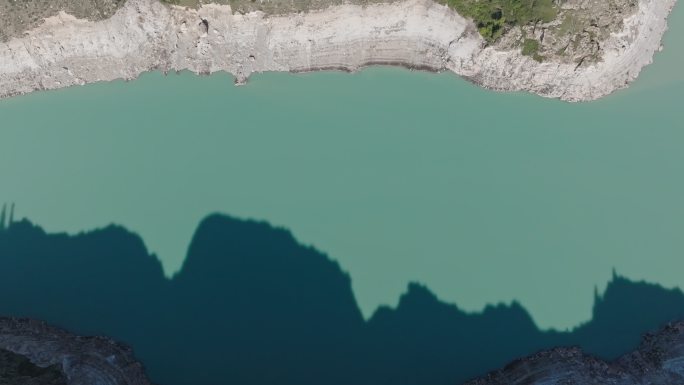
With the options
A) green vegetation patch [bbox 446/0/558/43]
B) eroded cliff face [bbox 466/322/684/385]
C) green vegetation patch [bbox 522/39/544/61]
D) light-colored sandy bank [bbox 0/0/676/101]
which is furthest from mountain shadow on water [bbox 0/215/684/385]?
green vegetation patch [bbox 446/0/558/43]

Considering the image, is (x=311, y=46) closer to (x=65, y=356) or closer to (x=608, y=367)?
(x=65, y=356)

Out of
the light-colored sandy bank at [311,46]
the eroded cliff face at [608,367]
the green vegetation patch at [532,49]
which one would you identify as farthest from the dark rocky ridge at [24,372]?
the green vegetation patch at [532,49]

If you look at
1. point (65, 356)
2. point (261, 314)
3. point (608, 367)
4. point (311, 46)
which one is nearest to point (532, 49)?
point (311, 46)

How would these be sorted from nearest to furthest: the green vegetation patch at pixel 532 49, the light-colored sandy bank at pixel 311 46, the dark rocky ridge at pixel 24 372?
the dark rocky ridge at pixel 24 372 → the green vegetation patch at pixel 532 49 → the light-colored sandy bank at pixel 311 46

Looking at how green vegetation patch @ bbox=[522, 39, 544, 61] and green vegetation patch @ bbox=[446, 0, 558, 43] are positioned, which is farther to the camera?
green vegetation patch @ bbox=[522, 39, 544, 61]

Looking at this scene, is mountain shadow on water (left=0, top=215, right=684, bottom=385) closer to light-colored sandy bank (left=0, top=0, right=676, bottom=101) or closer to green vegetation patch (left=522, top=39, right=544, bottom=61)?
Answer: light-colored sandy bank (left=0, top=0, right=676, bottom=101)

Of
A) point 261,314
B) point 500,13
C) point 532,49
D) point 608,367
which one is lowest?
point 608,367

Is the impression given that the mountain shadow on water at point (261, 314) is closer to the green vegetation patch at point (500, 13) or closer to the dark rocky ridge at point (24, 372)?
the dark rocky ridge at point (24, 372)
